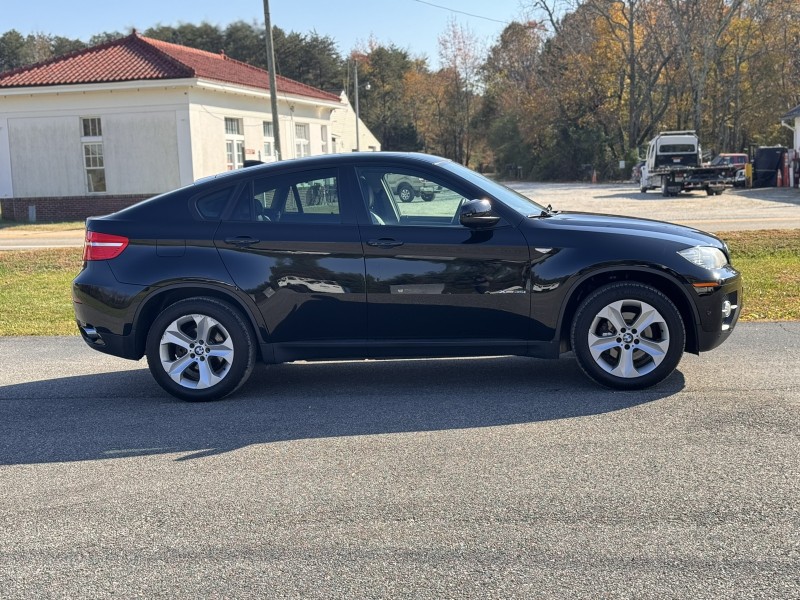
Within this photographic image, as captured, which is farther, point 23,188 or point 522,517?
point 23,188

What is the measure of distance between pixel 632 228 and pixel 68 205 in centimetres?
2866

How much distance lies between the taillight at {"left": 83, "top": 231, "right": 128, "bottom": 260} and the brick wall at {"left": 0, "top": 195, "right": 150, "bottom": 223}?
25572 mm

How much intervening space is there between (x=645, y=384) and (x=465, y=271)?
151 centimetres

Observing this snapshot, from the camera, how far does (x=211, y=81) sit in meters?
30.3

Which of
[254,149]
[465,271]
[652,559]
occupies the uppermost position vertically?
A: [254,149]

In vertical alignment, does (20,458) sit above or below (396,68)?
below

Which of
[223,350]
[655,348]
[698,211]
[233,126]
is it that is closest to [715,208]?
[698,211]

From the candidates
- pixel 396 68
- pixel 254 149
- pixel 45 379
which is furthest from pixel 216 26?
pixel 45 379

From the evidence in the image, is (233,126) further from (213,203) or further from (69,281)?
(213,203)

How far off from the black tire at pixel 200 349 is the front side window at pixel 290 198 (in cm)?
73

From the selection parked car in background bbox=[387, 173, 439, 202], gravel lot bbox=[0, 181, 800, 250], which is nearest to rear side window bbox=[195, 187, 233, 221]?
parked car in background bbox=[387, 173, 439, 202]

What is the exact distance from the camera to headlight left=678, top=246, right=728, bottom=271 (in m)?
6.21

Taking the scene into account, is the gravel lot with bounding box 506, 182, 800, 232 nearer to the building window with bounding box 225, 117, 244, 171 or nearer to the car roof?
the building window with bounding box 225, 117, 244, 171

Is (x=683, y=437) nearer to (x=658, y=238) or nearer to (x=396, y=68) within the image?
(x=658, y=238)
